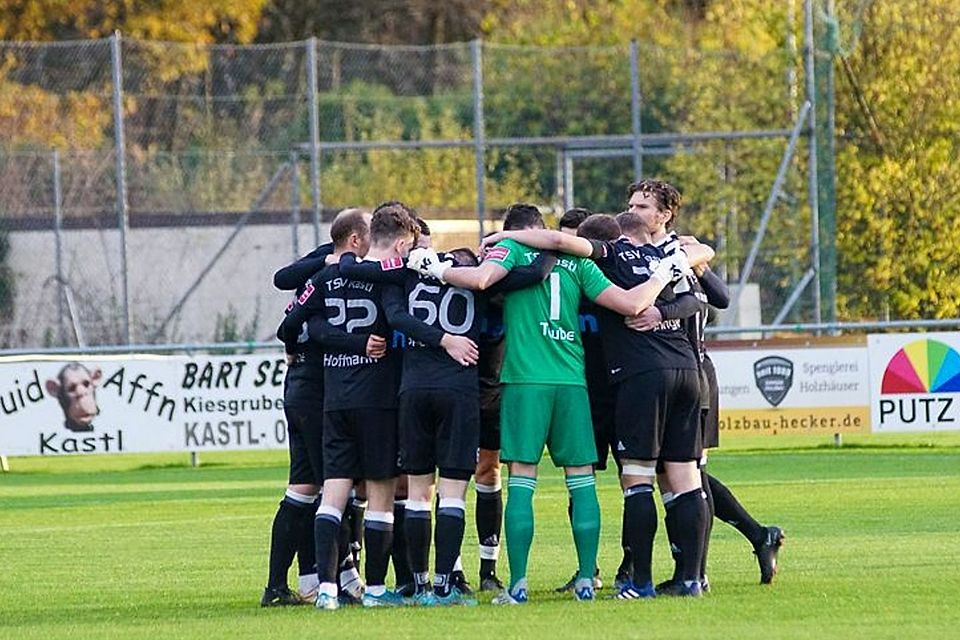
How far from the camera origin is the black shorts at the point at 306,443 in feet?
37.8

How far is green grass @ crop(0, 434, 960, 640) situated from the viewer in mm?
10234

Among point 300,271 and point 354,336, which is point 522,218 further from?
point 300,271

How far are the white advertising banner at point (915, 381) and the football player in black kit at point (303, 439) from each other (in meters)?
12.0

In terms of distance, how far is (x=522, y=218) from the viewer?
11.4 meters

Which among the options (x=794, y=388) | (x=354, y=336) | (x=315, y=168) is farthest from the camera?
(x=315, y=168)

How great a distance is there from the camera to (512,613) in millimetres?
10680

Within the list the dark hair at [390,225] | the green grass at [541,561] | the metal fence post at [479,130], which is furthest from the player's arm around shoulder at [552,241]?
the metal fence post at [479,130]

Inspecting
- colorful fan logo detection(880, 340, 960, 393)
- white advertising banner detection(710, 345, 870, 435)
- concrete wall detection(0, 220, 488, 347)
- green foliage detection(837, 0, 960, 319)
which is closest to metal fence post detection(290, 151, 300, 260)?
concrete wall detection(0, 220, 488, 347)

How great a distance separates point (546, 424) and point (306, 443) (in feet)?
4.35

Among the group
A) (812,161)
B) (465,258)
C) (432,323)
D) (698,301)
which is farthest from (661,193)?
(812,161)

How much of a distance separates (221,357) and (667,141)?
604 cm

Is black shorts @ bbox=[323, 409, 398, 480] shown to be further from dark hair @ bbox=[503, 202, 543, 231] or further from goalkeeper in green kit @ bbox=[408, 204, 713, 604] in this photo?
dark hair @ bbox=[503, 202, 543, 231]

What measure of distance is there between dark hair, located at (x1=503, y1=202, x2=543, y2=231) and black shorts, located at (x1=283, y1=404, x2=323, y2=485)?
140 centimetres

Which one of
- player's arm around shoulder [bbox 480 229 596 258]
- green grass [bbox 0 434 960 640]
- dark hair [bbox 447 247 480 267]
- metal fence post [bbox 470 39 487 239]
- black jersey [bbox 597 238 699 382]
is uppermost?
metal fence post [bbox 470 39 487 239]
